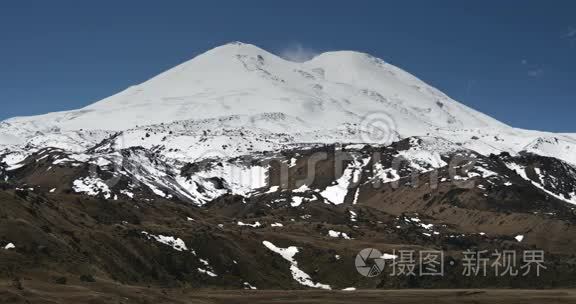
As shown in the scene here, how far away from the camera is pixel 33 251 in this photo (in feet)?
230

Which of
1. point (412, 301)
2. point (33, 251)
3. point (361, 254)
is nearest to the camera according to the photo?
point (33, 251)

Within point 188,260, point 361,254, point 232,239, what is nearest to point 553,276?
point 361,254

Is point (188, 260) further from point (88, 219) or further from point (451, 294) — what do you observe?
point (451, 294)

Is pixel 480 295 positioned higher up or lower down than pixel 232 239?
lower down

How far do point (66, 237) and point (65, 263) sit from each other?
48.7ft

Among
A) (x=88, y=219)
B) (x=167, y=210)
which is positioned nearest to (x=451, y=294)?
(x=88, y=219)

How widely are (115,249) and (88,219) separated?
74.2 ft

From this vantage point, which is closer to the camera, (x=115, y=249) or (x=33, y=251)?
(x=33, y=251)

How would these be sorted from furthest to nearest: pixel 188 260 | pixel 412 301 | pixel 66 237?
pixel 188 260
pixel 66 237
pixel 412 301

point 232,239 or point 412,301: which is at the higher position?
point 232,239

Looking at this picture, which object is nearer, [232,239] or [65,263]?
[65,263]

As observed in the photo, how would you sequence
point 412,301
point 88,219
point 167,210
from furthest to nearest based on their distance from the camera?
point 167,210
point 88,219
point 412,301

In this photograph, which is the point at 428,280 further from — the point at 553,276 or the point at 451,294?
the point at 451,294

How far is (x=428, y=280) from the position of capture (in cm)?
12238
